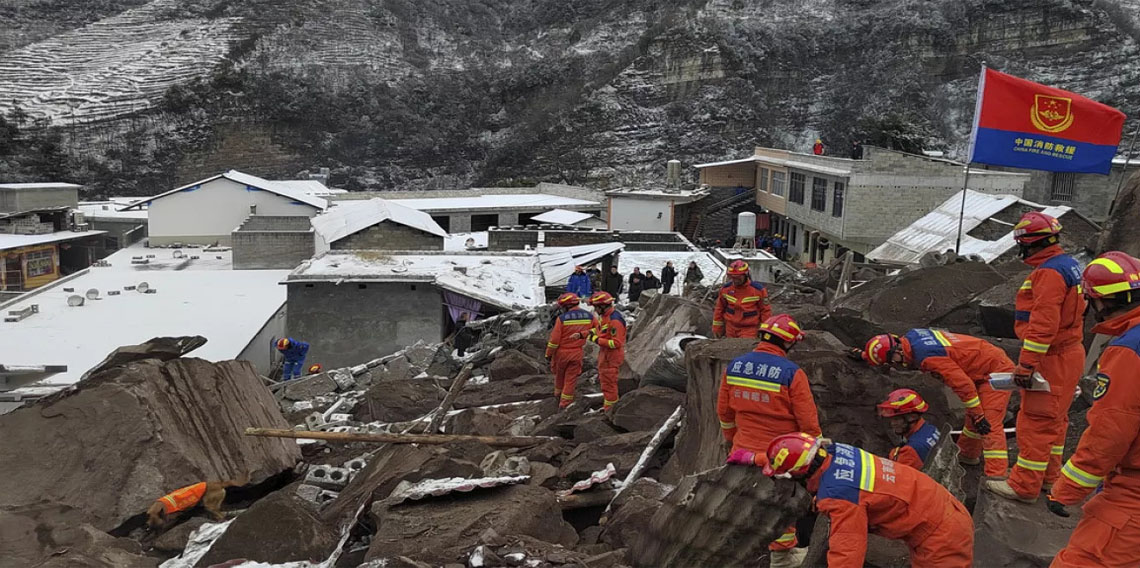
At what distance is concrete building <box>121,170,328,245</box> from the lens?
2828 cm

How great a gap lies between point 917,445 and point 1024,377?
31.9 inches

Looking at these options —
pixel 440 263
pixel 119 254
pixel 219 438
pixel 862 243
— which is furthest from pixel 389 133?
pixel 219 438

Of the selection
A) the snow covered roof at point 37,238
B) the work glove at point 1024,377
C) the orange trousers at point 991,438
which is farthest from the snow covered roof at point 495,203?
the work glove at point 1024,377

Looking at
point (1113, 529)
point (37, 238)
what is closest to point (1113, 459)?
point (1113, 529)

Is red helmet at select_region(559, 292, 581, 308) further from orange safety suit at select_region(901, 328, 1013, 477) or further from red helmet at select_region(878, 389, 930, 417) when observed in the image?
red helmet at select_region(878, 389, 930, 417)

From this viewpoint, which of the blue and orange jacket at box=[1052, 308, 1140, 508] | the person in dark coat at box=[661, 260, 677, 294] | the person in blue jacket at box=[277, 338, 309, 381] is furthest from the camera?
the person in dark coat at box=[661, 260, 677, 294]

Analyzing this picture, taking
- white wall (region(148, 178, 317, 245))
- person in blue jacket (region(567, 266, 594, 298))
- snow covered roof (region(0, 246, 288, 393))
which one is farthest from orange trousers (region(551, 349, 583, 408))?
white wall (region(148, 178, 317, 245))

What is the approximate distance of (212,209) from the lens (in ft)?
93.7

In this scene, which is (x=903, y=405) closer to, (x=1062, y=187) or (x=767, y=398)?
(x=767, y=398)

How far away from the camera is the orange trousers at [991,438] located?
5.18 metres

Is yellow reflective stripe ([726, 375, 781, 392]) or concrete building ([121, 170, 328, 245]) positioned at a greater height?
yellow reflective stripe ([726, 375, 781, 392])

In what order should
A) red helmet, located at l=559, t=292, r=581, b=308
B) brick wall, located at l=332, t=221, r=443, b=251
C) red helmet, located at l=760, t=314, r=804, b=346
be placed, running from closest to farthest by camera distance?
1. red helmet, located at l=760, t=314, r=804, b=346
2. red helmet, located at l=559, t=292, r=581, b=308
3. brick wall, located at l=332, t=221, r=443, b=251

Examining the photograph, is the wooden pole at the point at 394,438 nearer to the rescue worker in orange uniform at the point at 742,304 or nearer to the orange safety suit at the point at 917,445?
the rescue worker in orange uniform at the point at 742,304

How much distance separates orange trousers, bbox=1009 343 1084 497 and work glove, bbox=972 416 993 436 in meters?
0.36
